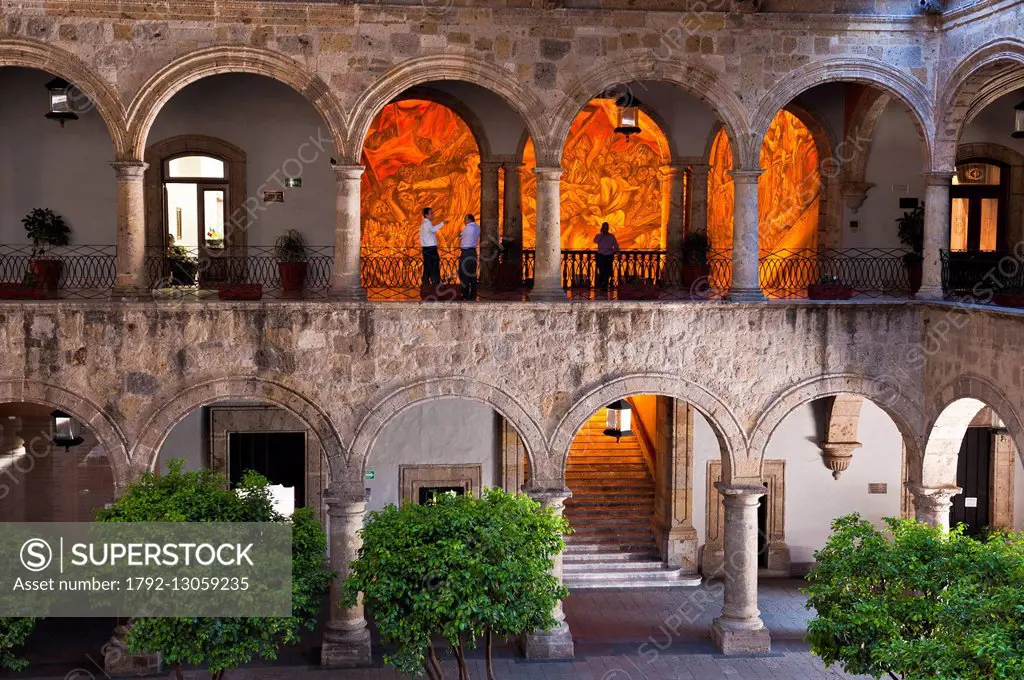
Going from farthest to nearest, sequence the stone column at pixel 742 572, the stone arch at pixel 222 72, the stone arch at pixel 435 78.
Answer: the stone column at pixel 742 572 < the stone arch at pixel 435 78 < the stone arch at pixel 222 72

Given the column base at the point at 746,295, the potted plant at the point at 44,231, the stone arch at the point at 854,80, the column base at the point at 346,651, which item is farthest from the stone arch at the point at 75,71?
the stone arch at the point at 854,80

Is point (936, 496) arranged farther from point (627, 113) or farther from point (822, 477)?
point (627, 113)

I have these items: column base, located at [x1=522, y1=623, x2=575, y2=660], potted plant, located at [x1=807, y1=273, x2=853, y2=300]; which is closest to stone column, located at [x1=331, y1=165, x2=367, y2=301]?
column base, located at [x1=522, y1=623, x2=575, y2=660]

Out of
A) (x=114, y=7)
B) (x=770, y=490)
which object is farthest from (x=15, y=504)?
(x=770, y=490)

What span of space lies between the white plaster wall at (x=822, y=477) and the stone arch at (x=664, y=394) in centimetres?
348

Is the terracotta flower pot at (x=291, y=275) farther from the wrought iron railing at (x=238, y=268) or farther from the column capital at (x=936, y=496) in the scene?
the column capital at (x=936, y=496)

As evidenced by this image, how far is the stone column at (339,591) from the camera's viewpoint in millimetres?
13977

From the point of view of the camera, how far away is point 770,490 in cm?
1773

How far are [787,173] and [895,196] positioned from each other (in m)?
1.59

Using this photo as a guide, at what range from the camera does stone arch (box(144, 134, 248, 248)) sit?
1608 cm

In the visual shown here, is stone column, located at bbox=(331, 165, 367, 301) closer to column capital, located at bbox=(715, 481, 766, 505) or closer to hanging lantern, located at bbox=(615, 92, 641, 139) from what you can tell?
hanging lantern, located at bbox=(615, 92, 641, 139)

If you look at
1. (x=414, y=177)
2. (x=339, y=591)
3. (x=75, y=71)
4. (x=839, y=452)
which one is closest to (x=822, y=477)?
(x=839, y=452)

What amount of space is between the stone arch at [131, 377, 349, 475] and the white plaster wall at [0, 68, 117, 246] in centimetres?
355

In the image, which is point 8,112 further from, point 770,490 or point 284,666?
point 770,490
